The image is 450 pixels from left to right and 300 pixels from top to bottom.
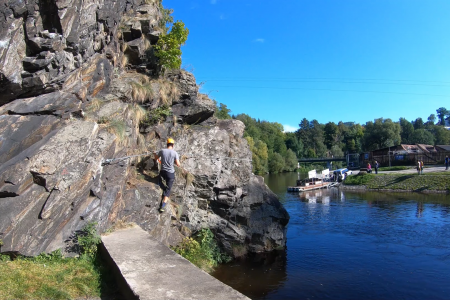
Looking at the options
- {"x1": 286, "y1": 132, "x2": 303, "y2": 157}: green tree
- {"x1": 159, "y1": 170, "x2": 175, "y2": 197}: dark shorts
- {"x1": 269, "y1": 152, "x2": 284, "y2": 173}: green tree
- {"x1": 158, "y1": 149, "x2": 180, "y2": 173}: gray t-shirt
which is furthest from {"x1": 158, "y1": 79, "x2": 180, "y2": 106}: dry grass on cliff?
{"x1": 286, "y1": 132, "x2": 303, "y2": 157}: green tree

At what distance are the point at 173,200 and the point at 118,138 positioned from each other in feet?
11.9

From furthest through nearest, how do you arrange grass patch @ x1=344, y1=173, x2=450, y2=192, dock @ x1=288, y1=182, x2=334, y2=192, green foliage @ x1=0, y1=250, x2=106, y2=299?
1. dock @ x1=288, y1=182, x2=334, y2=192
2. grass patch @ x1=344, y1=173, x2=450, y2=192
3. green foliage @ x1=0, y1=250, x2=106, y2=299

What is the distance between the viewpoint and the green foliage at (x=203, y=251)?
11.3 meters

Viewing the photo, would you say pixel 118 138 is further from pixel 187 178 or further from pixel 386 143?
pixel 386 143

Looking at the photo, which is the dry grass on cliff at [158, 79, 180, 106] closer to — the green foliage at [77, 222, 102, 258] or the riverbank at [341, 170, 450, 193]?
the green foliage at [77, 222, 102, 258]

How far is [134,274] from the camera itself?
520cm

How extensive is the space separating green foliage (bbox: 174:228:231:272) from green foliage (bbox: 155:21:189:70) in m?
6.96

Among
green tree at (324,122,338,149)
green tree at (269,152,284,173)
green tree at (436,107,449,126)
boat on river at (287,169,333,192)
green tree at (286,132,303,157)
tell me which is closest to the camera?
boat on river at (287,169,333,192)

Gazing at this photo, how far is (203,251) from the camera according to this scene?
1213cm

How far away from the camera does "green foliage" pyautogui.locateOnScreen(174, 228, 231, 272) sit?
1127 centimetres

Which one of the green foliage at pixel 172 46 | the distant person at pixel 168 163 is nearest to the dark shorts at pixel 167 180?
the distant person at pixel 168 163

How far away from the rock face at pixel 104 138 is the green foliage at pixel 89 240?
220 millimetres

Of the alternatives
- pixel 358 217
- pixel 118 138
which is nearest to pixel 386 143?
pixel 358 217

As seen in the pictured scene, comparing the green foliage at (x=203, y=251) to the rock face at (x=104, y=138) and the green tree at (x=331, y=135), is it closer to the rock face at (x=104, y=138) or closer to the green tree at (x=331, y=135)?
the rock face at (x=104, y=138)
